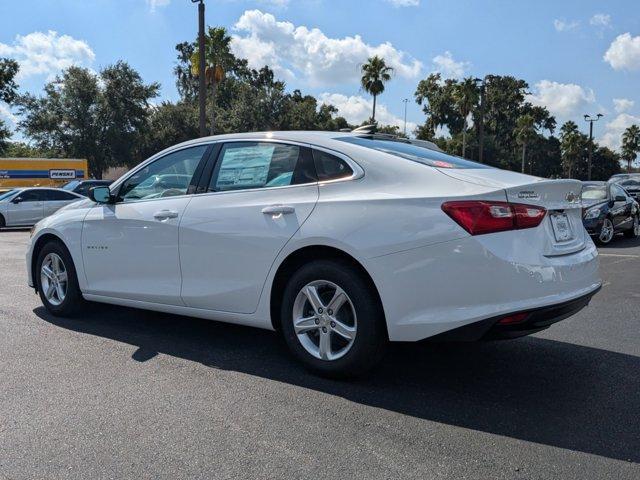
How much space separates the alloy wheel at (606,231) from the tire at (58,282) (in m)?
11.4

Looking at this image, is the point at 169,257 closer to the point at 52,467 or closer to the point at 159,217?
the point at 159,217

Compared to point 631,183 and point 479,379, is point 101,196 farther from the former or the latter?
point 631,183

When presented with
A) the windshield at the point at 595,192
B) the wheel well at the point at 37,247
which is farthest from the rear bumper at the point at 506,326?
the windshield at the point at 595,192

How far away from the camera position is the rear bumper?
337cm

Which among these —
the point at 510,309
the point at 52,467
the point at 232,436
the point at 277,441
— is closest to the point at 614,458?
the point at 510,309

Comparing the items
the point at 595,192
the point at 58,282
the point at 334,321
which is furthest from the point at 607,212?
the point at 58,282

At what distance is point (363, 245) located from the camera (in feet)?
12.0

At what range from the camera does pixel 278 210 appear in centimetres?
407

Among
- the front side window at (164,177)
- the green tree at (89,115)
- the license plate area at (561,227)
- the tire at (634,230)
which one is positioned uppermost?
the green tree at (89,115)

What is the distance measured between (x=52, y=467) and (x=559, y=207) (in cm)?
325

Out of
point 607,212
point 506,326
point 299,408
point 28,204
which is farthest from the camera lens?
point 28,204

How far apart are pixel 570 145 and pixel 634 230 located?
7013 cm

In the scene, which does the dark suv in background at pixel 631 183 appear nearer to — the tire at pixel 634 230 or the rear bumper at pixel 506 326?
the tire at pixel 634 230

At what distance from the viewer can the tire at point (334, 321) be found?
12.1 feet
